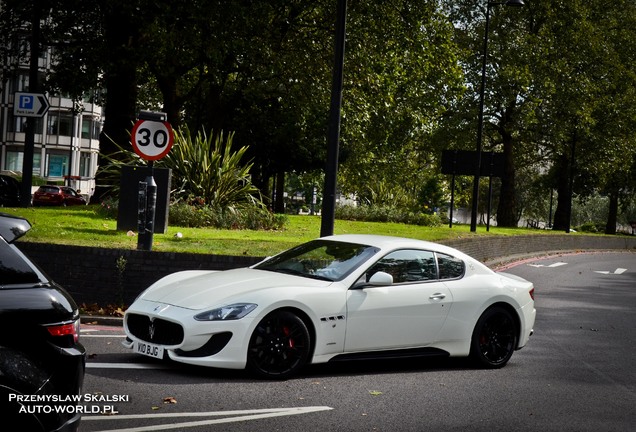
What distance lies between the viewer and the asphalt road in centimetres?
724

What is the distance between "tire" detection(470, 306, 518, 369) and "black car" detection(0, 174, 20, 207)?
80.5 ft

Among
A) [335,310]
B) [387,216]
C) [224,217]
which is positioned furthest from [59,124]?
[335,310]

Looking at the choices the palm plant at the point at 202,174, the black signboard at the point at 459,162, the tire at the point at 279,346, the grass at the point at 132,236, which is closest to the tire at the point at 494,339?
the tire at the point at 279,346

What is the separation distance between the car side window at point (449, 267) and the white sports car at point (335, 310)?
0.01 m

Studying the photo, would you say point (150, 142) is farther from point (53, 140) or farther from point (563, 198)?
point (53, 140)

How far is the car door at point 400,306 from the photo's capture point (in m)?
9.41

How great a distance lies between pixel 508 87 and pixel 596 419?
41412 millimetres

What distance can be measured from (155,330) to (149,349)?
0.57 feet

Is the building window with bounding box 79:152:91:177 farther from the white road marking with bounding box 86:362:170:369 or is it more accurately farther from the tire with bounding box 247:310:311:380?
the tire with bounding box 247:310:311:380

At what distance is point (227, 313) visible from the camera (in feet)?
28.4

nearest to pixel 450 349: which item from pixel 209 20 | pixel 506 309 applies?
pixel 506 309

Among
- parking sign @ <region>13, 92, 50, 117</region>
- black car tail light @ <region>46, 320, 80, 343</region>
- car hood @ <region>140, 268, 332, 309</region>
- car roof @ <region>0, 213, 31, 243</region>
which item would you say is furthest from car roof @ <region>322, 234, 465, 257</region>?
parking sign @ <region>13, 92, 50, 117</region>

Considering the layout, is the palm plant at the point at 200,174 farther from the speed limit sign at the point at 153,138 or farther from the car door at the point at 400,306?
the car door at the point at 400,306

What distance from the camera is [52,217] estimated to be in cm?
1858
